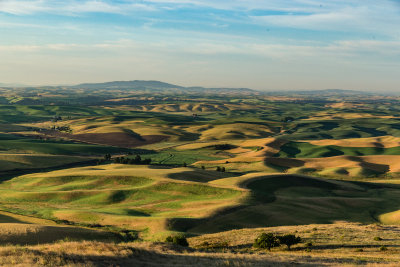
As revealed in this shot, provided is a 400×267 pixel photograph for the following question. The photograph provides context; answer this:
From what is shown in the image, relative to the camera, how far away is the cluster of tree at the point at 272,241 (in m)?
46.7

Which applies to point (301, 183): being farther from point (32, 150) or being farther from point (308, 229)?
point (32, 150)

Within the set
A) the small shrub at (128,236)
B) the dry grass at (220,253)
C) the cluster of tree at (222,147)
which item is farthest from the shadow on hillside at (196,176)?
the cluster of tree at (222,147)

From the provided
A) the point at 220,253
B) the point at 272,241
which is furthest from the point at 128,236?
the point at 272,241

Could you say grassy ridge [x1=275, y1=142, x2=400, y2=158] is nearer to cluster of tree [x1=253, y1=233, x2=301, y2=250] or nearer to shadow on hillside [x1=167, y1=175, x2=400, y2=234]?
shadow on hillside [x1=167, y1=175, x2=400, y2=234]

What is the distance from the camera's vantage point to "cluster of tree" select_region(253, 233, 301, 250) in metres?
46.7

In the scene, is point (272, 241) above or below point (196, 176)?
above

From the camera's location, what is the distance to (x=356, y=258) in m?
39.0

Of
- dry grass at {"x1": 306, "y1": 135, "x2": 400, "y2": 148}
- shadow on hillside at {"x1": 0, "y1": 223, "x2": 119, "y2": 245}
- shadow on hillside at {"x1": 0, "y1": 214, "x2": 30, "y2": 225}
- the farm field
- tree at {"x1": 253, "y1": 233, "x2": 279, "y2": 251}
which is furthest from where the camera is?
dry grass at {"x1": 306, "y1": 135, "x2": 400, "y2": 148}

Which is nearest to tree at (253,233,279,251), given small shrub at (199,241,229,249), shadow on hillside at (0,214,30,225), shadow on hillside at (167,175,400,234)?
small shrub at (199,241,229,249)

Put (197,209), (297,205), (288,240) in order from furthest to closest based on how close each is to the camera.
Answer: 1. (297,205)
2. (197,209)
3. (288,240)

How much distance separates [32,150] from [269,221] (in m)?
126

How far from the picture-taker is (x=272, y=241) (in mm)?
47438

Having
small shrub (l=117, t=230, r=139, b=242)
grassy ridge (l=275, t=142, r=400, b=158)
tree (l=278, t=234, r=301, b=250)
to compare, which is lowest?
grassy ridge (l=275, t=142, r=400, b=158)

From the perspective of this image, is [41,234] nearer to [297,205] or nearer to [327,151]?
[297,205]
